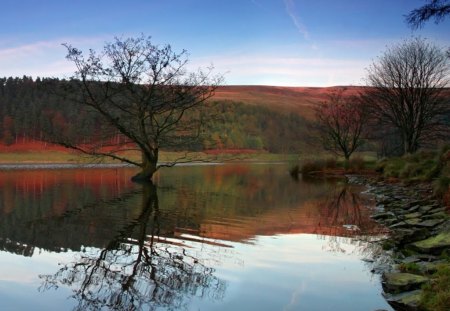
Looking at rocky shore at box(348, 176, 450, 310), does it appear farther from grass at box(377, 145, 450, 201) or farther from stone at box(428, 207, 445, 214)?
grass at box(377, 145, 450, 201)

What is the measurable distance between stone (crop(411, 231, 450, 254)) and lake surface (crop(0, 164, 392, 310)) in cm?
98

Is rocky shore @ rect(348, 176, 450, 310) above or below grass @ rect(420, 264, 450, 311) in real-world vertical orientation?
below

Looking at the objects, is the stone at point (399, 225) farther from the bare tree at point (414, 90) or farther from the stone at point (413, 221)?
the bare tree at point (414, 90)

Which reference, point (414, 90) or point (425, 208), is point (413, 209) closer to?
point (425, 208)

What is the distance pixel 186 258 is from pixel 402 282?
3.84 m

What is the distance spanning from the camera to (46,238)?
34.5 feet

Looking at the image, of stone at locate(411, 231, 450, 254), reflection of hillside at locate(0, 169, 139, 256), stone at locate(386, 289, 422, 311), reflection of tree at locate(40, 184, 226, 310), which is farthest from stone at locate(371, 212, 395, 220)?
stone at locate(386, 289, 422, 311)

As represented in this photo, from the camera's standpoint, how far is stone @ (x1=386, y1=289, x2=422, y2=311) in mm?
5578

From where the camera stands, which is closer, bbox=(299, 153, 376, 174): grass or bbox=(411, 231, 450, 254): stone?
bbox=(411, 231, 450, 254): stone

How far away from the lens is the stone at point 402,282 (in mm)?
6242

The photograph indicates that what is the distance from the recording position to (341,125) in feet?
149

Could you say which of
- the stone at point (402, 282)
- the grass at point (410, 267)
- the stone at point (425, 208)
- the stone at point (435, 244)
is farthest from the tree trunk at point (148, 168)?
the stone at point (402, 282)

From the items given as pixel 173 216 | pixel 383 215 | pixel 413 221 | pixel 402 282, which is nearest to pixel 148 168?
pixel 173 216

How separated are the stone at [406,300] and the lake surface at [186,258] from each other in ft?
0.53
